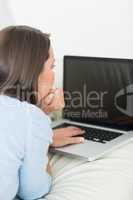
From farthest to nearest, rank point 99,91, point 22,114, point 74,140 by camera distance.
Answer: point 99,91 → point 74,140 → point 22,114

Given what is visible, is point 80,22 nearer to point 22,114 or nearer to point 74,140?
point 74,140

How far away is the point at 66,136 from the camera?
1287 mm

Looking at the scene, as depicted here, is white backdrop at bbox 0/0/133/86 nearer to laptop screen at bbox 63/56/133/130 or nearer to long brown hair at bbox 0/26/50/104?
laptop screen at bbox 63/56/133/130

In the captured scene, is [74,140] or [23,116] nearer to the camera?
[23,116]

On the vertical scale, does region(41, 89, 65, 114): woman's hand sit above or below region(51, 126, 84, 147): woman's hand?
above

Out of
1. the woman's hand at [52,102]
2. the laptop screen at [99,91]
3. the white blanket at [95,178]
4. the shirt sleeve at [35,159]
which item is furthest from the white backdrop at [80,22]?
the shirt sleeve at [35,159]

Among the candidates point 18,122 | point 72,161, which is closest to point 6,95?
point 18,122

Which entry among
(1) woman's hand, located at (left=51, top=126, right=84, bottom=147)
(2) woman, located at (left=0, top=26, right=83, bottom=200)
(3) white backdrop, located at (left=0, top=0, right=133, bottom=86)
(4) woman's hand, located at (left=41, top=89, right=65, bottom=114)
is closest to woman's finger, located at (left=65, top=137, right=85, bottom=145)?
(1) woman's hand, located at (left=51, top=126, right=84, bottom=147)

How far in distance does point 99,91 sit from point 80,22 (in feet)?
1.11

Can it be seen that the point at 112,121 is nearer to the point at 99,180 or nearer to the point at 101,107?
the point at 101,107

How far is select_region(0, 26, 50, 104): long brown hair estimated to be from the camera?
3.08 ft

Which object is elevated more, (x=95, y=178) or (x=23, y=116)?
(x=23, y=116)

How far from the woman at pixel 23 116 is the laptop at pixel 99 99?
302 mm

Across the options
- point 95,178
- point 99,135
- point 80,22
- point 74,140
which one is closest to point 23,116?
point 95,178
